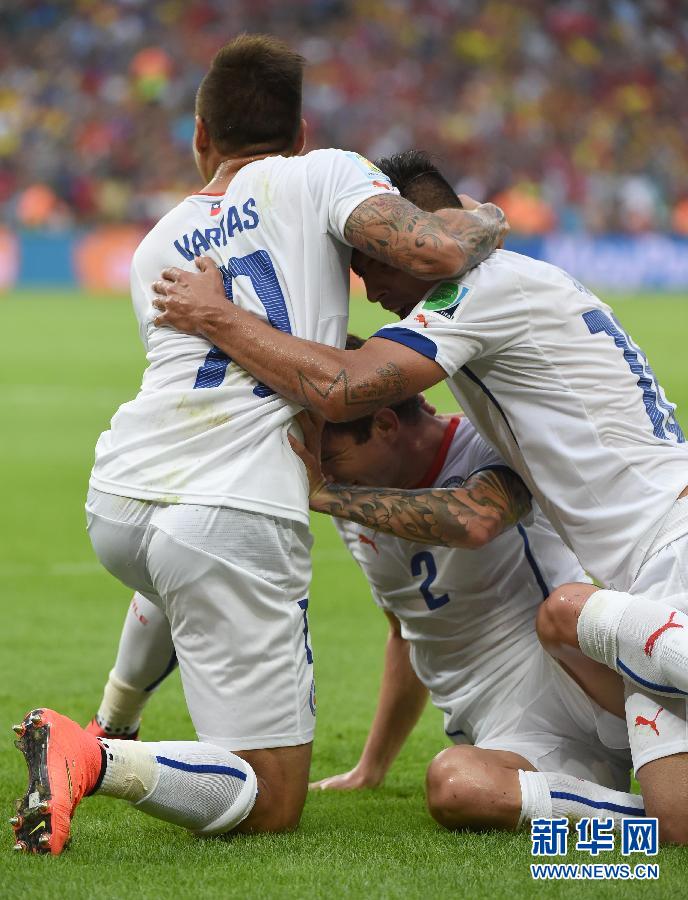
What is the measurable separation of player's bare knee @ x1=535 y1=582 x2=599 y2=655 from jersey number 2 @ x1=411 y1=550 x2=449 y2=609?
1.20 ft

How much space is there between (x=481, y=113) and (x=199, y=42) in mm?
6276

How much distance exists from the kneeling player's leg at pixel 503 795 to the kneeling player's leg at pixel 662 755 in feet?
0.53

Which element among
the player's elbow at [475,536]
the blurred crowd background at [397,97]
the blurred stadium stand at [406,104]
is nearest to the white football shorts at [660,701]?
the player's elbow at [475,536]

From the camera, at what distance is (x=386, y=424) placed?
3863mm

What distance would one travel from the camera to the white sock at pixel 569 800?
3.42 metres

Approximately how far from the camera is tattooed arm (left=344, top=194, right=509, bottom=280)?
3363 millimetres

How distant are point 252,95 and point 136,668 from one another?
166cm

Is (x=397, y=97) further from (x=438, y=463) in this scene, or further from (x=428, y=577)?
(x=428, y=577)

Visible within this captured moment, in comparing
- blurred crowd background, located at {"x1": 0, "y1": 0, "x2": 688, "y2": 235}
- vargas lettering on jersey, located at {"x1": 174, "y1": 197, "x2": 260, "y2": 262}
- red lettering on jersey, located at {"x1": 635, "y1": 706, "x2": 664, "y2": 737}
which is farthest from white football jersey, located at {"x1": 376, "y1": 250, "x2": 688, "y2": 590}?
blurred crowd background, located at {"x1": 0, "y1": 0, "x2": 688, "y2": 235}

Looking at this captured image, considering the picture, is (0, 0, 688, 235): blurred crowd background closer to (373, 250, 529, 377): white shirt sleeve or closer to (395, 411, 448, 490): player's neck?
(395, 411, 448, 490): player's neck

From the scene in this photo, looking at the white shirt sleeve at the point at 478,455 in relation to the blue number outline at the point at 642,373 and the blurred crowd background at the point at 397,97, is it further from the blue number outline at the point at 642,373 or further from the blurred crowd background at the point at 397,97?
the blurred crowd background at the point at 397,97

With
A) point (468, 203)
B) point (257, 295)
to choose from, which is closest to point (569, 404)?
point (468, 203)

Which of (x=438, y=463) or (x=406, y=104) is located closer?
(x=438, y=463)

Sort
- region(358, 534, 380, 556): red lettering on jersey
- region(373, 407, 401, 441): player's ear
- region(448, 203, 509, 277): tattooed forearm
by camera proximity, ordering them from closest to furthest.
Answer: region(448, 203, 509, 277): tattooed forearm, region(373, 407, 401, 441): player's ear, region(358, 534, 380, 556): red lettering on jersey
